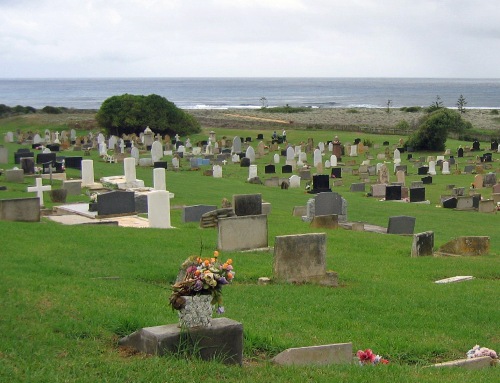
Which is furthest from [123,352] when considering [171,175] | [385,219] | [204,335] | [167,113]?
[167,113]

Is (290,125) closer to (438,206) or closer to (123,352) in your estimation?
(438,206)

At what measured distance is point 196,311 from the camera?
259 inches

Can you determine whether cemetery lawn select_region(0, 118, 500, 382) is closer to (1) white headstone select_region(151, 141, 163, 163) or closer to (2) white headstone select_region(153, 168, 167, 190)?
(2) white headstone select_region(153, 168, 167, 190)

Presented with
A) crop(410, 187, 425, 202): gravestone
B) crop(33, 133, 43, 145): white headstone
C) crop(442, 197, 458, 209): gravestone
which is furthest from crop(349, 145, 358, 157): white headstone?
crop(442, 197, 458, 209): gravestone

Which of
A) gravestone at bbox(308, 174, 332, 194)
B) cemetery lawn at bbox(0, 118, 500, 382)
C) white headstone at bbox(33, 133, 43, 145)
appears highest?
cemetery lawn at bbox(0, 118, 500, 382)

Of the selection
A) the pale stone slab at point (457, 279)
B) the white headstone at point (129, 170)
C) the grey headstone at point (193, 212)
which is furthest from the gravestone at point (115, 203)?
the pale stone slab at point (457, 279)

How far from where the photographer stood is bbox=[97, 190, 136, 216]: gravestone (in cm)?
1992

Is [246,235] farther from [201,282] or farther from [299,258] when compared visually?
[201,282]

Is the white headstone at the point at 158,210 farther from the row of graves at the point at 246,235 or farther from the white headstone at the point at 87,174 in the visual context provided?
the white headstone at the point at 87,174

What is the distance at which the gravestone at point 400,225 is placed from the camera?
2017 cm

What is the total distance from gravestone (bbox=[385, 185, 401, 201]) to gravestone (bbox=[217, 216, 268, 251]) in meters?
15.3

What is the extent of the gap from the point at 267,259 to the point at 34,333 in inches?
269

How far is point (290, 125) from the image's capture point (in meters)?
72.7

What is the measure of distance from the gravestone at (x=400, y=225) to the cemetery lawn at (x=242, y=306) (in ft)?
3.91
